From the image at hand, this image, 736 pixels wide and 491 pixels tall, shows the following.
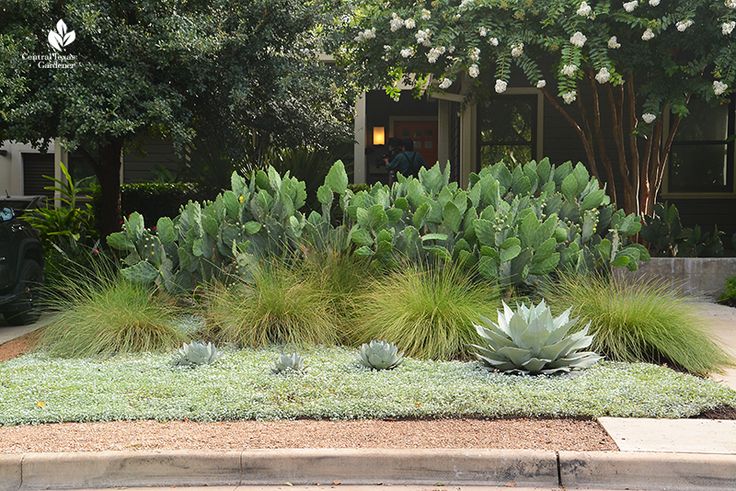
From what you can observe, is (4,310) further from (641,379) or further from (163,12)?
(641,379)

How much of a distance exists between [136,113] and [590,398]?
6.78 metres

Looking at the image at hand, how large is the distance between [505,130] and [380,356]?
10.7 m

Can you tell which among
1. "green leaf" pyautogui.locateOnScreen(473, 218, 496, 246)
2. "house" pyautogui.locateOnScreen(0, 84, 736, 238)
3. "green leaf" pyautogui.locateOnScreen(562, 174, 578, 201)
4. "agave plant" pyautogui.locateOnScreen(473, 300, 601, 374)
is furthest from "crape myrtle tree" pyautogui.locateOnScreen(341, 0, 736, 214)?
"agave plant" pyautogui.locateOnScreen(473, 300, 601, 374)

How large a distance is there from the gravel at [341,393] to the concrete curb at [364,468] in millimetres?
786

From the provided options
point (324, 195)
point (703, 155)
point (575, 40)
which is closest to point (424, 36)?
point (575, 40)

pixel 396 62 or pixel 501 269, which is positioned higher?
pixel 396 62

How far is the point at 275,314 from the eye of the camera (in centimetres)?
742

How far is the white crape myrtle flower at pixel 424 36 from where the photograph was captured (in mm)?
10422

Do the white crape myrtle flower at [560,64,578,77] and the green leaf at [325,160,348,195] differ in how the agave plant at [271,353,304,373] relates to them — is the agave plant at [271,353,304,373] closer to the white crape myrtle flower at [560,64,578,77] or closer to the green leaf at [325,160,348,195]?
the green leaf at [325,160,348,195]

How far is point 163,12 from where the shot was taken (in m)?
10.6

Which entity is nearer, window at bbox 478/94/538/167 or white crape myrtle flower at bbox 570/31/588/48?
white crape myrtle flower at bbox 570/31/588/48

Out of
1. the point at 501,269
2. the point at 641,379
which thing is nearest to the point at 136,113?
the point at 501,269

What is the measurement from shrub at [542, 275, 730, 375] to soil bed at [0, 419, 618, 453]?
1751 mm

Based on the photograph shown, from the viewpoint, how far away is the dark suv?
9539 millimetres
